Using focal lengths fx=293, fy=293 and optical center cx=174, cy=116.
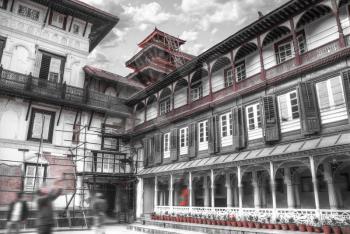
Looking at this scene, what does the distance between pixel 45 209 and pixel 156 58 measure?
27.4 m

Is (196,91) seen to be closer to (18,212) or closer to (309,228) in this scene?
(309,228)

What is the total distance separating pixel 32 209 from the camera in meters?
20.4

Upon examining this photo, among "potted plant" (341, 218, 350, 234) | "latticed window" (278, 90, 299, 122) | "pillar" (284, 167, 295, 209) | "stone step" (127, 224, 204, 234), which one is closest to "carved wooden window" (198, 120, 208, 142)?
"latticed window" (278, 90, 299, 122)

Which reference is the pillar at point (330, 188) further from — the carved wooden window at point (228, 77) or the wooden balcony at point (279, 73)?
the carved wooden window at point (228, 77)

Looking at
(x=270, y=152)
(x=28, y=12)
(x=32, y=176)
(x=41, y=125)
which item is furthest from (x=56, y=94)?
(x=270, y=152)

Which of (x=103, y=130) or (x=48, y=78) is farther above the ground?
(x=48, y=78)

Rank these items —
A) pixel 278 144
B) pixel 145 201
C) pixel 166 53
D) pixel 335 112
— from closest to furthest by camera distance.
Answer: pixel 335 112
pixel 278 144
pixel 145 201
pixel 166 53

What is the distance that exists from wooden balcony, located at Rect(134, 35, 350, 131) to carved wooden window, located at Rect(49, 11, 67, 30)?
46.0 feet

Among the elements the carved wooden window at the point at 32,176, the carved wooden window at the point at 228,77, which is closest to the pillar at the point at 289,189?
the carved wooden window at the point at 228,77

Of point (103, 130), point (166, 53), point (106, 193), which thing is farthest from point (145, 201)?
point (166, 53)

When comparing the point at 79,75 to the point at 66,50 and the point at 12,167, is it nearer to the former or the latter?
the point at 66,50

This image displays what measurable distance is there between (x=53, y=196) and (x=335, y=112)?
11.9 metres

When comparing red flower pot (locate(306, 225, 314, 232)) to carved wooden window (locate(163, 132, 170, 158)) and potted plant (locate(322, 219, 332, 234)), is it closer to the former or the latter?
potted plant (locate(322, 219, 332, 234))

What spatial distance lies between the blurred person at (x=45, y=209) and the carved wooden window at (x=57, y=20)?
22.9m
